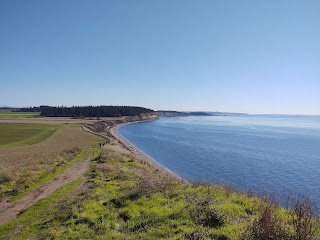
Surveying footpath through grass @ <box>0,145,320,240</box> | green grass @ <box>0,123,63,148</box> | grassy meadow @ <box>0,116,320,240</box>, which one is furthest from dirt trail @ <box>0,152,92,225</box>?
green grass @ <box>0,123,63,148</box>

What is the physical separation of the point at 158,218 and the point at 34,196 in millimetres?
10679

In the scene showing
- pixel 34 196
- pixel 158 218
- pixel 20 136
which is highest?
pixel 158 218

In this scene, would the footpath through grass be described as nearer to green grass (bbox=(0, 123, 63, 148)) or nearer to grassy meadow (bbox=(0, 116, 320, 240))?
grassy meadow (bbox=(0, 116, 320, 240))

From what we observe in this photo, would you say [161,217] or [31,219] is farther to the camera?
[31,219]

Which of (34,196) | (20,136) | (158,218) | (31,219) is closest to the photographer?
(158,218)

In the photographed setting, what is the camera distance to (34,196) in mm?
13508

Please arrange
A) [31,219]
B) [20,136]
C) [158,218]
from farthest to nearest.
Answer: [20,136] < [31,219] < [158,218]

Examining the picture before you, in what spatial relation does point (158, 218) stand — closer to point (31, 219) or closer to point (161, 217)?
point (161, 217)

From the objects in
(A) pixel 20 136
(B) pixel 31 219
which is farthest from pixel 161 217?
(A) pixel 20 136

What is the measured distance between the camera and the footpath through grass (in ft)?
23.1

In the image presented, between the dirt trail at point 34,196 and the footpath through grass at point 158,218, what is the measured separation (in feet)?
3.38

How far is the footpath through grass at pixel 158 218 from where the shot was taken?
23.1 feet

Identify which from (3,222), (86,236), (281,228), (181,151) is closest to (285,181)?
(181,151)

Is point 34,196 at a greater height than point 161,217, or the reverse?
point 161,217
